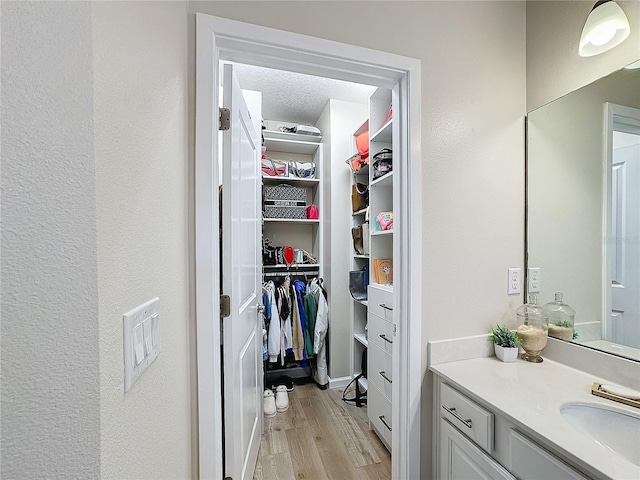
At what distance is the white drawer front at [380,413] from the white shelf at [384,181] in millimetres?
1336

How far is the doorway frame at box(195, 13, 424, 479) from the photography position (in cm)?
101

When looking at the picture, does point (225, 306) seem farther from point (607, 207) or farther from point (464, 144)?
point (607, 207)

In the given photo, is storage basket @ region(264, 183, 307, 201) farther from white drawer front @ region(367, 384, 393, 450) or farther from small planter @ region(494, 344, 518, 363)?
small planter @ region(494, 344, 518, 363)

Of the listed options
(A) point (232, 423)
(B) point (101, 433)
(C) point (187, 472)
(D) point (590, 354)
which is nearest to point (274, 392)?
(A) point (232, 423)

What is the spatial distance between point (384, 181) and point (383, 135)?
1.06ft

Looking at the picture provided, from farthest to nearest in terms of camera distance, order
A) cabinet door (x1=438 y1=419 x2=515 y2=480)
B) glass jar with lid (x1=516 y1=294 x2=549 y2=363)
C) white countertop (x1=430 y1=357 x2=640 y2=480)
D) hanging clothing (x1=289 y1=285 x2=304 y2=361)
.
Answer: hanging clothing (x1=289 y1=285 x2=304 y2=361) → glass jar with lid (x1=516 y1=294 x2=549 y2=363) → cabinet door (x1=438 y1=419 x2=515 y2=480) → white countertop (x1=430 y1=357 x2=640 y2=480)

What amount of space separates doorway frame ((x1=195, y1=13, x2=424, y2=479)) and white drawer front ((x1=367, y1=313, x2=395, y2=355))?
15.5 inches

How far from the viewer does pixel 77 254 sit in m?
0.35

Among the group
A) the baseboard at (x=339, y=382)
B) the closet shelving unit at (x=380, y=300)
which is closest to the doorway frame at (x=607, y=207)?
the closet shelving unit at (x=380, y=300)

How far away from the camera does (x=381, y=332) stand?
1849 mm

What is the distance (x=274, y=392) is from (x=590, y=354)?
213cm

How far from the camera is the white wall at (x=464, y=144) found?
4.17 ft

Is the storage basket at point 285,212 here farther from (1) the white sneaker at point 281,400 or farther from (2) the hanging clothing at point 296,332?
(1) the white sneaker at point 281,400

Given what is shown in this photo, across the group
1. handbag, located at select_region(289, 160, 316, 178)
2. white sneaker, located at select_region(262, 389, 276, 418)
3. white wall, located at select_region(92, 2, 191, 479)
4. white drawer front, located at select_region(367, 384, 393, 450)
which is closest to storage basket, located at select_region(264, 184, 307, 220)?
handbag, located at select_region(289, 160, 316, 178)
